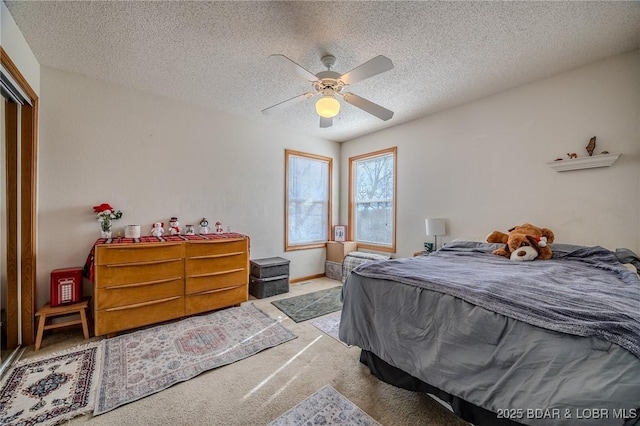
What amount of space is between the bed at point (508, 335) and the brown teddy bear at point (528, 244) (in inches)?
10.0

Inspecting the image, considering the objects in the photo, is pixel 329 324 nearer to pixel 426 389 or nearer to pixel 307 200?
pixel 426 389

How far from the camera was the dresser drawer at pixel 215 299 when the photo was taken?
9.09 ft

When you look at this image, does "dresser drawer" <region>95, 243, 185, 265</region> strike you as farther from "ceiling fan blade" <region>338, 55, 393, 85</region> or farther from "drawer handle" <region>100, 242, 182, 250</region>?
"ceiling fan blade" <region>338, 55, 393, 85</region>

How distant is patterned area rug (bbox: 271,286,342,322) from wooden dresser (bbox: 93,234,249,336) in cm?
56

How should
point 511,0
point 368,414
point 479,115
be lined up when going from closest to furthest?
point 368,414 → point 511,0 → point 479,115

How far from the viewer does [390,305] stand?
169 centimetres

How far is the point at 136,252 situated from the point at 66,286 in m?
0.65

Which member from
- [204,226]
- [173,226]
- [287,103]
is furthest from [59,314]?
[287,103]

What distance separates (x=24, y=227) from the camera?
86.7 inches

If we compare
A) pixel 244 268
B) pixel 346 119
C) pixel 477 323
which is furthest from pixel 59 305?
pixel 346 119

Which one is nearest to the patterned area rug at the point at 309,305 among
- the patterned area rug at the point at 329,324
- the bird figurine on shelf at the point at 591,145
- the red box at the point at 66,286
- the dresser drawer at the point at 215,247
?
the patterned area rug at the point at 329,324

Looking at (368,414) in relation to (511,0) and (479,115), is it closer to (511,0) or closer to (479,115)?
(511,0)

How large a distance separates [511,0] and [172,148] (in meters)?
3.50

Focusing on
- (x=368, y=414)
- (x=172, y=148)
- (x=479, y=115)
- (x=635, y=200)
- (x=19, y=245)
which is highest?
(x=479, y=115)
